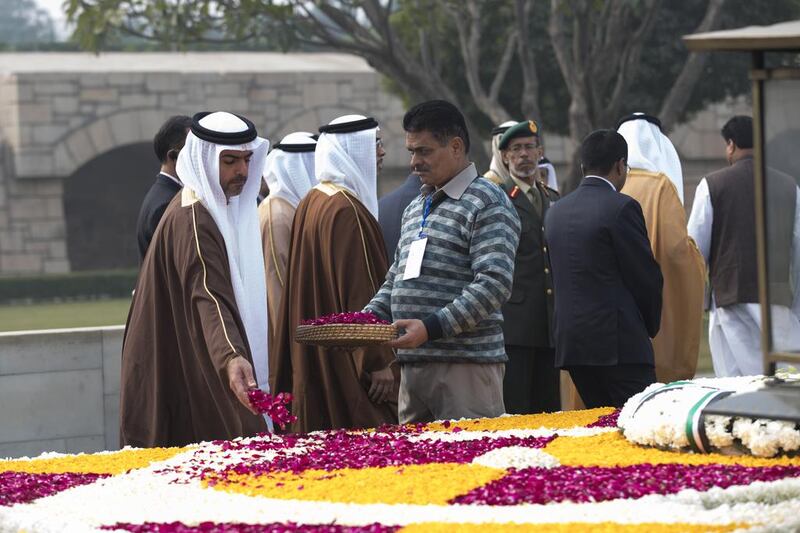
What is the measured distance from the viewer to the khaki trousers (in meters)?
5.28

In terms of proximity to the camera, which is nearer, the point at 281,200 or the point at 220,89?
the point at 281,200

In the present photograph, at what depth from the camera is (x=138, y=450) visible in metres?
4.85

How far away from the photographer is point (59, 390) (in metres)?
8.16

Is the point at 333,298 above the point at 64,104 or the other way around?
the other way around

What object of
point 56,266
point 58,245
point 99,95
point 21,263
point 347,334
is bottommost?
point 56,266

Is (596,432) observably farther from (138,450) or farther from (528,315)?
(528,315)

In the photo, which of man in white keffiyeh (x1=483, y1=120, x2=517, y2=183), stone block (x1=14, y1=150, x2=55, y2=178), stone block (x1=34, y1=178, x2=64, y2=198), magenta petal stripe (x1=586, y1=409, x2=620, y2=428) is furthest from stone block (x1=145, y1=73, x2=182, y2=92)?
magenta petal stripe (x1=586, y1=409, x2=620, y2=428)

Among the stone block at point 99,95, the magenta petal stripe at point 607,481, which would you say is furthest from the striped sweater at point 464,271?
the stone block at point 99,95

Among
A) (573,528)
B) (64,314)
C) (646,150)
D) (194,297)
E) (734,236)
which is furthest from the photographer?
(64,314)

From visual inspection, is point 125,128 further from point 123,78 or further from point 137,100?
point 123,78

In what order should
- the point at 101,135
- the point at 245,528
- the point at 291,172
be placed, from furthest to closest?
the point at 101,135
the point at 291,172
the point at 245,528

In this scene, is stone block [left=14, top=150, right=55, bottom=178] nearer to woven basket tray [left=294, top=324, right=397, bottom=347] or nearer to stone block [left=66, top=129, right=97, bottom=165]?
stone block [left=66, top=129, right=97, bottom=165]

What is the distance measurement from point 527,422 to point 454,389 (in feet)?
1.36

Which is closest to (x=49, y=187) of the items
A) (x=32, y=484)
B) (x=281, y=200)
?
(x=281, y=200)
